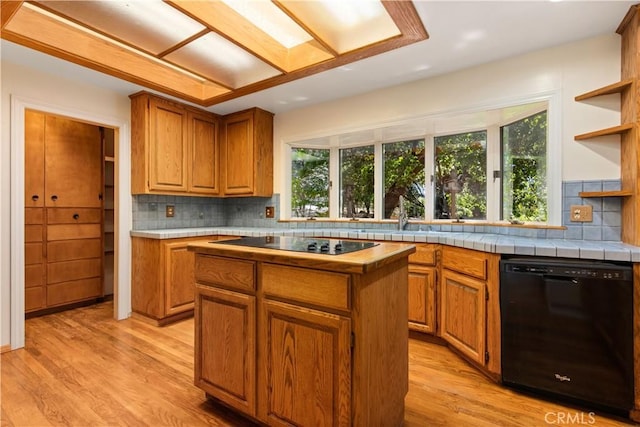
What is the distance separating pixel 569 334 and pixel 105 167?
4.58 meters

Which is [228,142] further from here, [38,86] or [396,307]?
[396,307]

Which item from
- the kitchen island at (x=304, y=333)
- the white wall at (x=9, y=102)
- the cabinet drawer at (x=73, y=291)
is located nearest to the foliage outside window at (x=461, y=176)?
the kitchen island at (x=304, y=333)

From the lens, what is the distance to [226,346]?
61.6 inches

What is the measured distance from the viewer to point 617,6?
1805mm

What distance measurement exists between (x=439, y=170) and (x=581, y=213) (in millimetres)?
1224

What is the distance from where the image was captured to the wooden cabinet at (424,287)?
243cm

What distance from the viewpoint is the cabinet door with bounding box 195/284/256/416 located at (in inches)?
58.0

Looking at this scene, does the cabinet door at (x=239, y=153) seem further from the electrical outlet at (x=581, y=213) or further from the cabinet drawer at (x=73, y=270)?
the electrical outlet at (x=581, y=213)

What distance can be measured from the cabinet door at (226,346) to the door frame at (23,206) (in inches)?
74.0

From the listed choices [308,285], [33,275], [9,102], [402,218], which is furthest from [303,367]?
[33,275]

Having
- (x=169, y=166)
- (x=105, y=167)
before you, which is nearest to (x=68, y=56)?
(x=169, y=166)

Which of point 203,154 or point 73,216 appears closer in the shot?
point 73,216

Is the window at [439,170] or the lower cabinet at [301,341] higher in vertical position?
the window at [439,170]

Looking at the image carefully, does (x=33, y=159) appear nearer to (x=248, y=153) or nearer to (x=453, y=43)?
(x=248, y=153)
